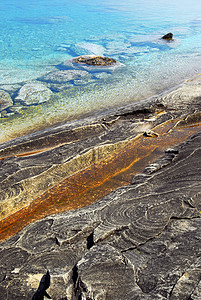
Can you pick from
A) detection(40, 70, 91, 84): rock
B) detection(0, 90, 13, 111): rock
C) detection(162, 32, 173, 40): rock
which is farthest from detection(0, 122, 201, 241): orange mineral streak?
detection(162, 32, 173, 40): rock

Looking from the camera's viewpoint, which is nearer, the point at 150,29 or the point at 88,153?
the point at 88,153

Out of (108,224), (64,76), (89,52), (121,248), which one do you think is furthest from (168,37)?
(121,248)

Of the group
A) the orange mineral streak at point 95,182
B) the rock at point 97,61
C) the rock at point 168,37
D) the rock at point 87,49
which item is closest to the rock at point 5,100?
the orange mineral streak at point 95,182

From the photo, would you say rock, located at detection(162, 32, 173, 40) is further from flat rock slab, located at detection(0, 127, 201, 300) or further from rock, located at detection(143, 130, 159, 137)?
flat rock slab, located at detection(0, 127, 201, 300)

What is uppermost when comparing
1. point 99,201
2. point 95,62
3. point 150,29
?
point 150,29

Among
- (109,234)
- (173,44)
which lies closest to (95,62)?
(173,44)

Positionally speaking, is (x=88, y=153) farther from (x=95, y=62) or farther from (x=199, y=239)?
(x=95, y=62)
